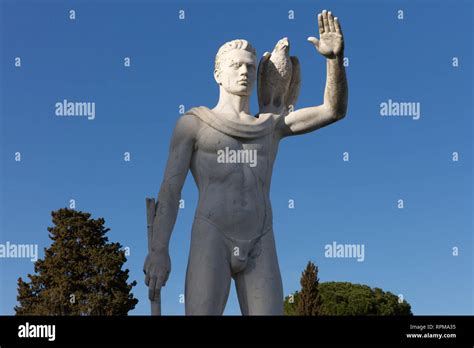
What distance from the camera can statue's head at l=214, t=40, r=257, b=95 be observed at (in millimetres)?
11539

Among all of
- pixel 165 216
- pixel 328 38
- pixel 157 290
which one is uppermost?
pixel 328 38

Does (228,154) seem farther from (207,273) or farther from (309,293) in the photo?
(309,293)

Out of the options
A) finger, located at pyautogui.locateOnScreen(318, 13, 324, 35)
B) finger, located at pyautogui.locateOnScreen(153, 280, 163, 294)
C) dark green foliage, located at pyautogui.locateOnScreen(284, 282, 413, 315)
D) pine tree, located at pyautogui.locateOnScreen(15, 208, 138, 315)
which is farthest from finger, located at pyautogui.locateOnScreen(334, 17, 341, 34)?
dark green foliage, located at pyautogui.locateOnScreen(284, 282, 413, 315)

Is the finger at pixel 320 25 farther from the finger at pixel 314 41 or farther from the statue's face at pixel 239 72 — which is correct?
the statue's face at pixel 239 72

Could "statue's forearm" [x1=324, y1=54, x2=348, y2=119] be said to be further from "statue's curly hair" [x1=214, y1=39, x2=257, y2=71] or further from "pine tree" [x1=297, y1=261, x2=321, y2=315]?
"pine tree" [x1=297, y1=261, x2=321, y2=315]

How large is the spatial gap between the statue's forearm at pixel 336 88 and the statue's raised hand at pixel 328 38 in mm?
107

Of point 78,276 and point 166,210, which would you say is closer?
point 166,210

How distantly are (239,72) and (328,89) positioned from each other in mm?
1253

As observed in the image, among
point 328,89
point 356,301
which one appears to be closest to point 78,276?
point 356,301

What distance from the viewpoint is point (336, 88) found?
37.6 ft

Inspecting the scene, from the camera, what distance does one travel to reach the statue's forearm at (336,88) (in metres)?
11.3
